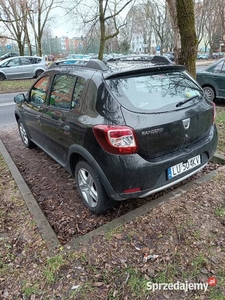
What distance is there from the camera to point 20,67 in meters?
17.1

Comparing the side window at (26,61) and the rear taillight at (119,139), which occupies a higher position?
the side window at (26,61)

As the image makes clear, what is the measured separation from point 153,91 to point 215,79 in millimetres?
5848

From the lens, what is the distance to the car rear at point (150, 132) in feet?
7.38

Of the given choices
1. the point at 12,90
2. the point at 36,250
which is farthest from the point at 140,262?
the point at 12,90

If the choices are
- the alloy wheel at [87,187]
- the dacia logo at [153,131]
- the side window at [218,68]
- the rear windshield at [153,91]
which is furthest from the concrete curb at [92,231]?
the side window at [218,68]

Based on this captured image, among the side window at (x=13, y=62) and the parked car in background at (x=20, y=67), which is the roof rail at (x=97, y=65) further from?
the side window at (x=13, y=62)

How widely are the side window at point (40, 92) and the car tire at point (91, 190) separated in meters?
1.39

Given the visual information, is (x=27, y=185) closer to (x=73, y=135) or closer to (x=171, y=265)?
(x=73, y=135)

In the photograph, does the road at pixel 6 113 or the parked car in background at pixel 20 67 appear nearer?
the road at pixel 6 113

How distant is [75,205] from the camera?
10.2 ft

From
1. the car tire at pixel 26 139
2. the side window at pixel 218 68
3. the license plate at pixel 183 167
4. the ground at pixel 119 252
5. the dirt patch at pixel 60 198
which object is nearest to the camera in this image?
the ground at pixel 119 252

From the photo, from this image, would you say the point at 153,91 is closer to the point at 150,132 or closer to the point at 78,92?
the point at 150,132

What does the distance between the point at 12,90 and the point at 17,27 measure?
50.7ft

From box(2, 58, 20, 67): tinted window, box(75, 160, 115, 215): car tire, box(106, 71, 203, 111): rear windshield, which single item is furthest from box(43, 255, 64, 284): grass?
box(2, 58, 20, 67): tinted window
